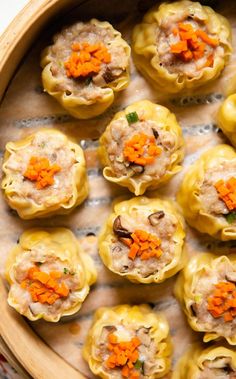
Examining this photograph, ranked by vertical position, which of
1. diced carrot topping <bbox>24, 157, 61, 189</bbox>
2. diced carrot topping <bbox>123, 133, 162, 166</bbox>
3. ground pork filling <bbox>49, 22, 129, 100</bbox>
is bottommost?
diced carrot topping <bbox>123, 133, 162, 166</bbox>

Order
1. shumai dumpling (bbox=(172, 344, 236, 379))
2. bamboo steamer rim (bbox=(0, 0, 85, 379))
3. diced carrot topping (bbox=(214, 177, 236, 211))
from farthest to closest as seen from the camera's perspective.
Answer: shumai dumpling (bbox=(172, 344, 236, 379)), diced carrot topping (bbox=(214, 177, 236, 211)), bamboo steamer rim (bbox=(0, 0, 85, 379))

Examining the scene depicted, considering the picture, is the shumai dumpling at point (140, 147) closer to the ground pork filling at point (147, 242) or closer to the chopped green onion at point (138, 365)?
the ground pork filling at point (147, 242)

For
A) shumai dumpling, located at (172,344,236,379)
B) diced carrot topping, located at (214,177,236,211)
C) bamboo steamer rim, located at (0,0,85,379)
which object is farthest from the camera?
shumai dumpling, located at (172,344,236,379)

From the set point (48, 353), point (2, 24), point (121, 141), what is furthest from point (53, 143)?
point (48, 353)

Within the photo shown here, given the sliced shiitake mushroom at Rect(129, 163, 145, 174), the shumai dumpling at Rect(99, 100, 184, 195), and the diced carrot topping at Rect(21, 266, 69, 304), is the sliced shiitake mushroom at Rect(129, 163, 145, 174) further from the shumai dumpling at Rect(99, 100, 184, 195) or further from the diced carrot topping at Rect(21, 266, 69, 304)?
the diced carrot topping at Rect(21, 266, 69, 304)

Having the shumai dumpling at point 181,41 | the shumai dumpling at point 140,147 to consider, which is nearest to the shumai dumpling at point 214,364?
the shumai dumpling at point 140,147

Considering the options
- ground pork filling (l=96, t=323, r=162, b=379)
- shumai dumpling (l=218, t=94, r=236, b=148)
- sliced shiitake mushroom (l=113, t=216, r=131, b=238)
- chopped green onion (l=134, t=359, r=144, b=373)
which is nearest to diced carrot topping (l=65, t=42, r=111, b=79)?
shumai dumpling (l=218, t=94, r=236, b=148)
